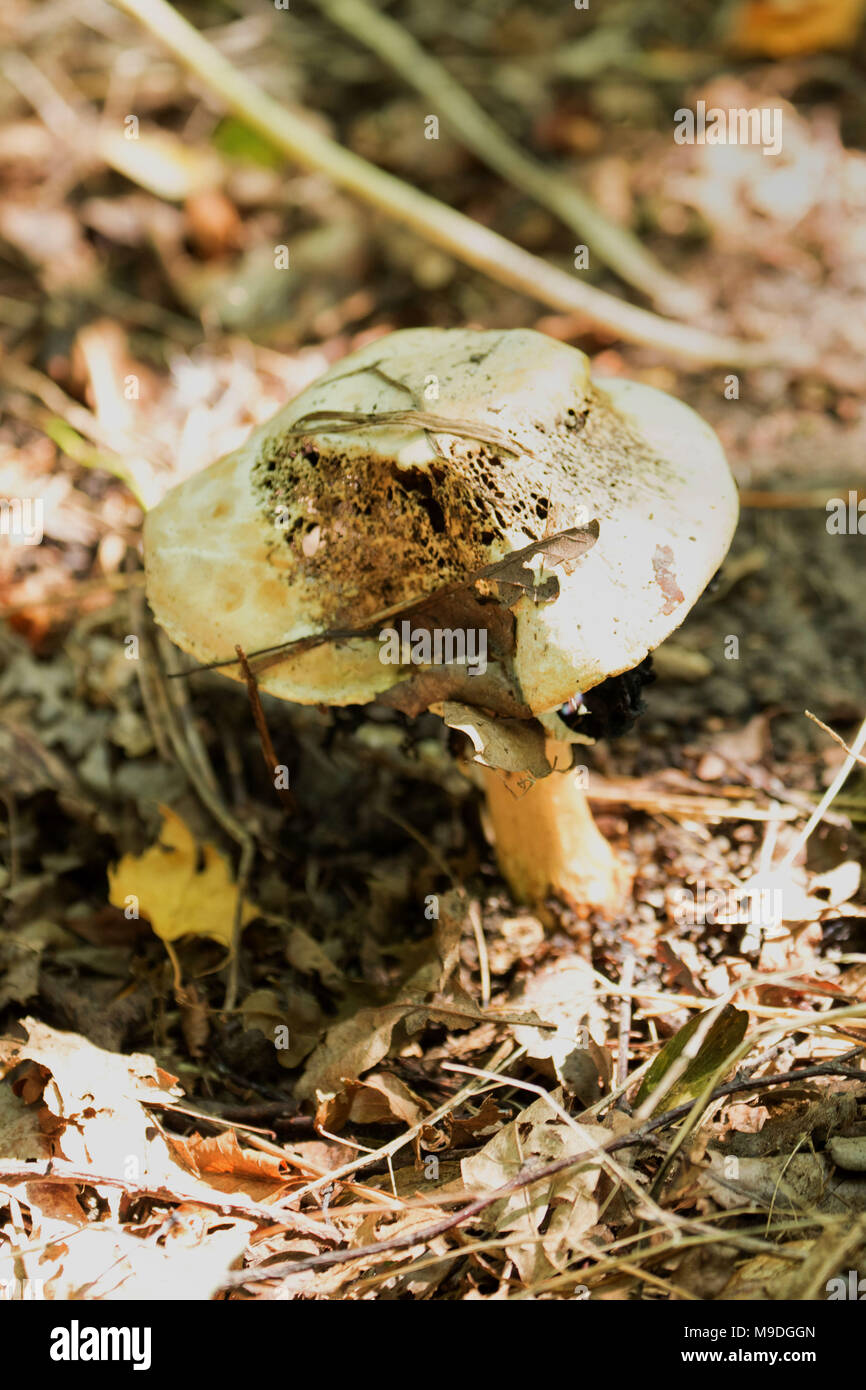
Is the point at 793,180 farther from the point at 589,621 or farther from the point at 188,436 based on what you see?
the point at 589,621

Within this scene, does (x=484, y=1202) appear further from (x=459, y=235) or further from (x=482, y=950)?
(x=459, y=235)

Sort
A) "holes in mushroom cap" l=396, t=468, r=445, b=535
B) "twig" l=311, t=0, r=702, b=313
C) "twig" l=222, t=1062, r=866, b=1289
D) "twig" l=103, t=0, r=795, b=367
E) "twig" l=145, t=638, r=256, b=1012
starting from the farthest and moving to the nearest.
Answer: "twig" l=311, t=0, r=702, b=313, "twig" l=103, t=0, r=795, b=367, "twig" l=145, t=638, r=256, b=1012, "holes in mushroom cap" l=396, t=468, r=445, b=535, "twig" l=222, t=1062, r=866, b=1289

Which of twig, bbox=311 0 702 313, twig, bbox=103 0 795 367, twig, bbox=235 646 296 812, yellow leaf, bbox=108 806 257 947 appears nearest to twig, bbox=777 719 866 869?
twig, bbox=235 646 296 812

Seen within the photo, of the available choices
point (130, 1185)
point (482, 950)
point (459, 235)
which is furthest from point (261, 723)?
point (459, 235)

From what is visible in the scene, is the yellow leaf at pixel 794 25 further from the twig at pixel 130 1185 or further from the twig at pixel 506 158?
the twig at pixel 130 1185

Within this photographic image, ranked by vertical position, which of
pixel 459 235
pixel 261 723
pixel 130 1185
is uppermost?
pixel 459 235

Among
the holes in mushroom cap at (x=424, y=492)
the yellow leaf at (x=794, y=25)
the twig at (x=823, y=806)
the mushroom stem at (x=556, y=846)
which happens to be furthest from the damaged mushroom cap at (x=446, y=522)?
the yellow leaf at (x=794, y=25)

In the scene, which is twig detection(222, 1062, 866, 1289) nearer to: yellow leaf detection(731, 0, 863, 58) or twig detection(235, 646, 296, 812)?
twig detection(235, 646, 296, 812)
